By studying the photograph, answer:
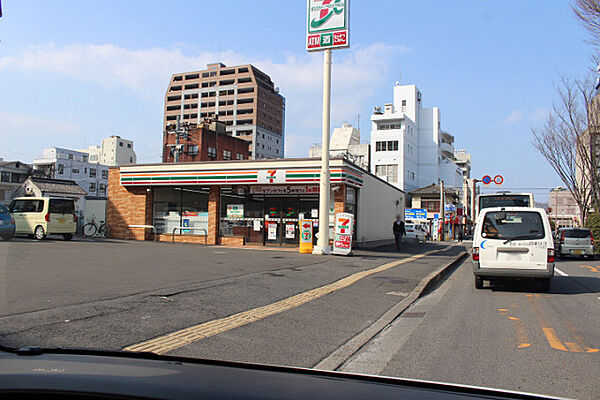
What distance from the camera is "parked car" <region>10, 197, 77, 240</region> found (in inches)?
823

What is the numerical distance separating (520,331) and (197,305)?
4771 millimetres

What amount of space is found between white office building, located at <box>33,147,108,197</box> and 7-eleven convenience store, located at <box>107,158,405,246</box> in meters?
55.3

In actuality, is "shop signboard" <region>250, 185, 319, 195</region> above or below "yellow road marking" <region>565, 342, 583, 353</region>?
above

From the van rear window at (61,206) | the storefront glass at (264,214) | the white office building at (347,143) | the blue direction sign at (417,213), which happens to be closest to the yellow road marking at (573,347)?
the storefront glass at (264,214)

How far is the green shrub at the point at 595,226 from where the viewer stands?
81.4ft

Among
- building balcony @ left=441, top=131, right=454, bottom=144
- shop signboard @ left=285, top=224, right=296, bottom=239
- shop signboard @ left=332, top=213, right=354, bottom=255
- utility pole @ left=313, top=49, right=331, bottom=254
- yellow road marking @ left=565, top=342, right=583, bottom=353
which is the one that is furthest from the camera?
building balcony @ left=441, top=131, right=454, bottom=144

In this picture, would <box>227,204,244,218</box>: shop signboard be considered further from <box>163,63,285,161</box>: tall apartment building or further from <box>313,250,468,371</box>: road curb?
<box>163,63,285,161</box>: tall apartment building

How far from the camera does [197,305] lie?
6762mm

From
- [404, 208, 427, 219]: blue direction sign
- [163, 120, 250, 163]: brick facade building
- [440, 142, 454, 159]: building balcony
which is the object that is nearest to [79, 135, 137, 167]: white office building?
[163, 120, 250, 163]: brick facade building

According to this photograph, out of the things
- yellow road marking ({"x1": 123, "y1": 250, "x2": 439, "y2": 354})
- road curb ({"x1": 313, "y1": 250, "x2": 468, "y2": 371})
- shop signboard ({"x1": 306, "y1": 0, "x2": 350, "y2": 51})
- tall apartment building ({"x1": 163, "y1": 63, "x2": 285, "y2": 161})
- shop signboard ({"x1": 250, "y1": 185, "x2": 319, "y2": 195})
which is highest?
tall apartment building ({"x1": 163, "y1": 63, "x2": 285, "y2": 161})

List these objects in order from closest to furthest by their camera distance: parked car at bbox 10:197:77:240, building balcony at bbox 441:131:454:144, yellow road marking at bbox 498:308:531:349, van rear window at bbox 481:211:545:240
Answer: yellow road marking at bbox 498:308:531:349 → van rear window at bbox 481:211:545:240 → parked car at bbox 10:197:77:240 → building balcony at bbox 441:131:454:144

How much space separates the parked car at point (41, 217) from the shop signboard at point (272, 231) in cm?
975

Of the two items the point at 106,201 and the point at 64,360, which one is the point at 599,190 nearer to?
the point at 106,201

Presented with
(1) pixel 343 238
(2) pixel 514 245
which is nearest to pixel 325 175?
(1) pixel 343 238
